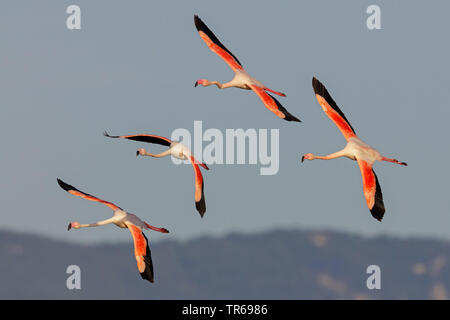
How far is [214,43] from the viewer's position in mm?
41375

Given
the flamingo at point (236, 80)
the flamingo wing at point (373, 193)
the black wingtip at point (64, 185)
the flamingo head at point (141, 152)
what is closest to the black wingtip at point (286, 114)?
the flamingo at point (236, 80)

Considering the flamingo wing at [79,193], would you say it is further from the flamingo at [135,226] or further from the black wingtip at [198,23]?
the black wingtip at [198,23]

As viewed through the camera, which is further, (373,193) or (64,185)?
(64,185)

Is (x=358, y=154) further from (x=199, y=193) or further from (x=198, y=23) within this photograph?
(x=198, y=23)

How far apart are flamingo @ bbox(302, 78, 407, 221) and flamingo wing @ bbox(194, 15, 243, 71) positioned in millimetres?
3219

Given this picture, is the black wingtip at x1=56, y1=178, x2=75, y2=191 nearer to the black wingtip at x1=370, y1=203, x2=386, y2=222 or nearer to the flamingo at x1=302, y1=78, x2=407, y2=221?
the flamingo at x1=302, y1=78, x2=407, y2=221

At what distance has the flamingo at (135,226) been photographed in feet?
119

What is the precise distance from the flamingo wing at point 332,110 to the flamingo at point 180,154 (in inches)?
163

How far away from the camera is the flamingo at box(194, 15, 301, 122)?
37.2m

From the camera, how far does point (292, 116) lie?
3619 centimetres

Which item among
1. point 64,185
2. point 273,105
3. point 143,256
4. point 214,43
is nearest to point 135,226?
point 143,256

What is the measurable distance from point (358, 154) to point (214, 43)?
6.83 m
